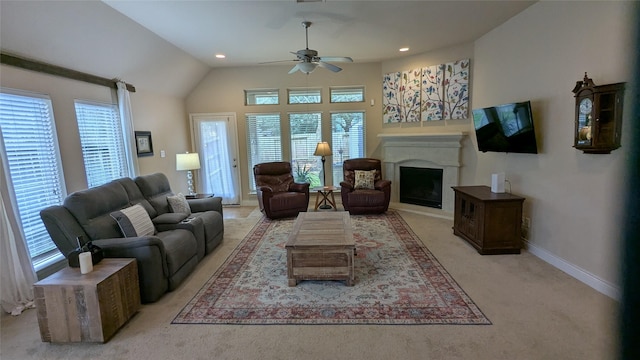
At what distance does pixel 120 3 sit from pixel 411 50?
421cm

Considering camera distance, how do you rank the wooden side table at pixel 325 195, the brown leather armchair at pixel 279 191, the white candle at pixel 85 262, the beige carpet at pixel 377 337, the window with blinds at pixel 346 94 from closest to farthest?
the beige carpet at pixel 377 337 → the white candle at pixel 85 262 → the brown leather armchair at pixel 279 191 → the wooden side table at pixel 325 195 → the window with blinds at pixel 346 94

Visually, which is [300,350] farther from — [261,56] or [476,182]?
[261,56]

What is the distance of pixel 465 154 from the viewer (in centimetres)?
504

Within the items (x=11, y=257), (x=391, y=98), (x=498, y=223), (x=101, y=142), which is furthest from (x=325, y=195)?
(x=11, y=257)

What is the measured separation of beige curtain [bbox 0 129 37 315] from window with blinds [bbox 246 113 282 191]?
4.02 metres

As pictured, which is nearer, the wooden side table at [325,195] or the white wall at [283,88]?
the wooden side table at [325,195]

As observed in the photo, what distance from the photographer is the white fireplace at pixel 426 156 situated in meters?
5.13

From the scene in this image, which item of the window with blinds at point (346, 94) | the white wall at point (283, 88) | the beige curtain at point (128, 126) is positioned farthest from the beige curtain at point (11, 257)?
the window with blinds at point (346, 94)

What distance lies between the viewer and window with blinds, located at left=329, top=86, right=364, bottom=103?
6.26m

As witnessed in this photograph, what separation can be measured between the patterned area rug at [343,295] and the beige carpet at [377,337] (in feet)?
0.34

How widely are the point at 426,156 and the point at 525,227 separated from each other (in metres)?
2.06

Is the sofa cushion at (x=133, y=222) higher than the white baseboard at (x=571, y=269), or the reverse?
the sofa cushion at (x=133, y=222)

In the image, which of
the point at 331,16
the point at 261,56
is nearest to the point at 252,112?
the point at 261,56

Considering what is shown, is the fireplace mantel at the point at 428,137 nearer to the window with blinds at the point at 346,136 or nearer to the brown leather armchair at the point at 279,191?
the window with blinds at the point at 346,136
